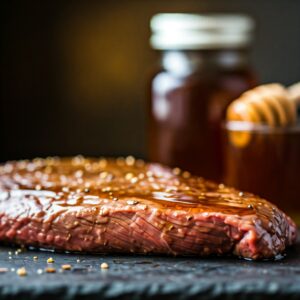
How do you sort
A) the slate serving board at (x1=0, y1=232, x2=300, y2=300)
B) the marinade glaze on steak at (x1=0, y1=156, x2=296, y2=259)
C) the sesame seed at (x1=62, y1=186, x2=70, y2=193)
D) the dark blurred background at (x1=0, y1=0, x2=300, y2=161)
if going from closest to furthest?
the slate serving board at (x1=0, y1=232, x2=300, y2=300)
the marinade glaze on steak at (x1=0, y1=156, x2=296, y2=259)
the sesame seed at (x1=62, y1=186, x2=70, y2=193)
the dark blurred background at (x1=0, y1=0, x2=300, y2=161)

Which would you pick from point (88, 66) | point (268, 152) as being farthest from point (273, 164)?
point (88, 66)

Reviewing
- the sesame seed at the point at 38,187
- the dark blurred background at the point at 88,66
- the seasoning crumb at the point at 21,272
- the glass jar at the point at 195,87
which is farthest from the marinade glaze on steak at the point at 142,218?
the dark blurred background at the point at 88,66

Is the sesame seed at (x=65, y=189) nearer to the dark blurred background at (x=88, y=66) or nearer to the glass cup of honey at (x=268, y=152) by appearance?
the glass cup of honey at (x=268, y=152)

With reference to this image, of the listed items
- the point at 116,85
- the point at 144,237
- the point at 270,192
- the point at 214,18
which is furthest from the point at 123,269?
the point at 116,85

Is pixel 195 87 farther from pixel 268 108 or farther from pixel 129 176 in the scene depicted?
pixel 129 176

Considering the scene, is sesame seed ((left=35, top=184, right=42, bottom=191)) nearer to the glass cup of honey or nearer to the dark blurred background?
the glass cup of honey

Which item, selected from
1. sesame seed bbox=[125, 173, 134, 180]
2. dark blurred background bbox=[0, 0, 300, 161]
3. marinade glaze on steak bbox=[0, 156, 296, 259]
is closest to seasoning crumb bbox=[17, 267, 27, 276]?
marinade glaze on steak bbox=[0, 156, 296, 259]

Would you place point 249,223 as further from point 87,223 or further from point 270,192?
point 270,192
